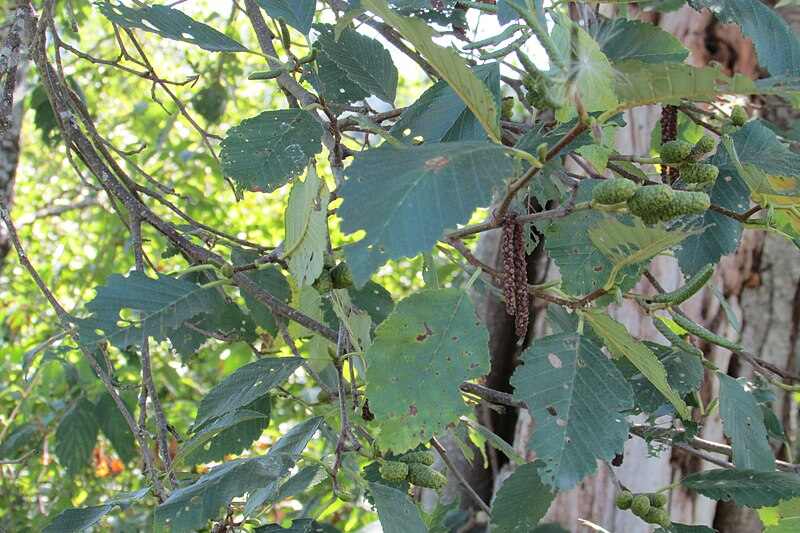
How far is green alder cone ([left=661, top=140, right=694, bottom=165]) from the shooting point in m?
0.93

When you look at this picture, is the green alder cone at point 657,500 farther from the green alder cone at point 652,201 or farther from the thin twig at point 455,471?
the green alder cone at point 652,201

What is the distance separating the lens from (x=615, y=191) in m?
0.78

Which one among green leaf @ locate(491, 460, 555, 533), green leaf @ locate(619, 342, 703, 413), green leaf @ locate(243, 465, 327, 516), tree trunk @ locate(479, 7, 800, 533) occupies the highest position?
green leaf @ locate(243, 465, 327, 516)

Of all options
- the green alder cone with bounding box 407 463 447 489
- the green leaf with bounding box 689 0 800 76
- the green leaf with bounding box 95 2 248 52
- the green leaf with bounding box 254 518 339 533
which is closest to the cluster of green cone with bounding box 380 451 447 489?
the green alder cone with bounding box 407 463 447 489

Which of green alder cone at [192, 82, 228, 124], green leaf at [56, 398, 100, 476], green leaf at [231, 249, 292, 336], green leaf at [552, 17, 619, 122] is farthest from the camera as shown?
green alder cone at [192, 82, 228, 124]

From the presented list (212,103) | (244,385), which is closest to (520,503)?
(244,385)

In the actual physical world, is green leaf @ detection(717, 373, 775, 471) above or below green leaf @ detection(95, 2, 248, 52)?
below

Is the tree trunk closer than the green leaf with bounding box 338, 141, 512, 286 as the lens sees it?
No

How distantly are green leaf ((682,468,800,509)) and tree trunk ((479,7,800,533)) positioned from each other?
99 cm

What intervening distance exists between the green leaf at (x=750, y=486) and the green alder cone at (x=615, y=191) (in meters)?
0.48

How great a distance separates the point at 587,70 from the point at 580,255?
414 millimetres

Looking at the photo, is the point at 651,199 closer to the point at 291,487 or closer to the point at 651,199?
the point at 651,199

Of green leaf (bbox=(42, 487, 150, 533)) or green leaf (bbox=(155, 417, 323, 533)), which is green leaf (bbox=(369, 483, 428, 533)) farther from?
green leaf (bbox=(42, 487, 150, 533))

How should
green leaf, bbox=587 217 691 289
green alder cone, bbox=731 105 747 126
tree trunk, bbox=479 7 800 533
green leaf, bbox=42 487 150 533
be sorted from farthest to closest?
1. tree trunk, bbox=479 7 800 533
2. green alder cone, bbox=731 105 747 126
3. green leaf, bbox=42 487 150 533
4. green leaf, bbox=587 217 691 289
